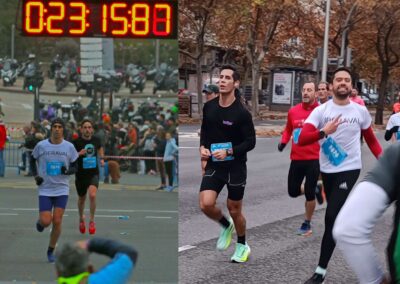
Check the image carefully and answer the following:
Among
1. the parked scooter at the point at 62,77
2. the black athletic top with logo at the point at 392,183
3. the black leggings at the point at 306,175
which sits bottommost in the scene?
the black leggings at the point at 306,175

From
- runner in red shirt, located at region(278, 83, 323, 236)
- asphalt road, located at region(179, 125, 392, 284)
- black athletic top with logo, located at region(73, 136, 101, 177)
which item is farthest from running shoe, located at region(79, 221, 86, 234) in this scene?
runner in red shirt, located at region(278, 83, 323, 236)

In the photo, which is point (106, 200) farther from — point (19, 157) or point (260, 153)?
point (260, 153)

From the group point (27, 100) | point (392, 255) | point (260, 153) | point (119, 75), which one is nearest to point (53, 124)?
point (27, 100)

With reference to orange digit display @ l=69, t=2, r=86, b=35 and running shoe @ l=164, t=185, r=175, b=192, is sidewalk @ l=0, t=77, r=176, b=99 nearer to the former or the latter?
orange digit display @ l=69, t=2, r=86, b=35

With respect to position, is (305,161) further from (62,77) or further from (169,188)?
(62,77)

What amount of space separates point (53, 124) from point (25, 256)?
958 mm

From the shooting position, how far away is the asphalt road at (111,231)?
5031mm

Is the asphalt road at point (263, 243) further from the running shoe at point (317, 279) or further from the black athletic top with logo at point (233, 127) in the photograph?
the black athletic top with logo at point (233, 127)

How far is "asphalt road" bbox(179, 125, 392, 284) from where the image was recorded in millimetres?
6141

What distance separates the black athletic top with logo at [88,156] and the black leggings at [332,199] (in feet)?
6.37

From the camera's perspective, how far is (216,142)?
6.77 meters

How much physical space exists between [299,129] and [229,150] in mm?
1711

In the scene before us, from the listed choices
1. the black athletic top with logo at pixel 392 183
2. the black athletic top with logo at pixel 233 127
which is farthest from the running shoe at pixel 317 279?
the black athletic top with logo at pixel 392 183

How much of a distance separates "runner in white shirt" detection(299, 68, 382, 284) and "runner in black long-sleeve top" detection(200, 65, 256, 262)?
0.72 metres
